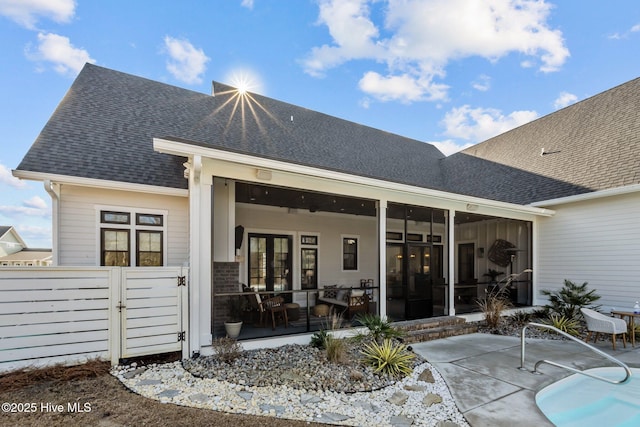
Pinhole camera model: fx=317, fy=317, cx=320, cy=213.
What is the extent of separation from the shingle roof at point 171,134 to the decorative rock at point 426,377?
151 inches

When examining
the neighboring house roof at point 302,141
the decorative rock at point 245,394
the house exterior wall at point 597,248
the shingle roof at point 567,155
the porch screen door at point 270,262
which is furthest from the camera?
the porch screen door at point 270,262

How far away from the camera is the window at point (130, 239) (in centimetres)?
693

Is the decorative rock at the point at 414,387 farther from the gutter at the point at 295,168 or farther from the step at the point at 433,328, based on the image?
the gutter at the point at 295,168

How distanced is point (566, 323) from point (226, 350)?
7983 mm

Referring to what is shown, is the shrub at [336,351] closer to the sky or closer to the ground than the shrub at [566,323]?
closer to the sky

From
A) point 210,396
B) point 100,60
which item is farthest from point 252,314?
point 100,60

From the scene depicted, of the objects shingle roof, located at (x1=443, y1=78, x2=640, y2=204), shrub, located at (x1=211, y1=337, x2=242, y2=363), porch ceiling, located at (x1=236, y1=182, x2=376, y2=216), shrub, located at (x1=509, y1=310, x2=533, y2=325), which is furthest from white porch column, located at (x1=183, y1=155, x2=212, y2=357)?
shingle roof, located at (x1=443, y1=78, x2=640, y2=204)

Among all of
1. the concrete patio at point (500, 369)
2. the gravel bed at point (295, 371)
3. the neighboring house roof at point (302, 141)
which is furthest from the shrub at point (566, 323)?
the gravel bed at point (295, 371)

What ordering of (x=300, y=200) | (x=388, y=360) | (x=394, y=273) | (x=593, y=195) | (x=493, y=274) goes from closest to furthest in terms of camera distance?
(x=388, y=360), (x=593, y=195), (x=300, y=200), (x=394, y=273), (x=493, y=274)

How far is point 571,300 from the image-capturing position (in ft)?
27.1

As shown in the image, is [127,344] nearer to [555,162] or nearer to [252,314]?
[252,314]

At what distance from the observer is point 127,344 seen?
15.0 ft

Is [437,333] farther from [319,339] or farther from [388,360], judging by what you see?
[319,339]

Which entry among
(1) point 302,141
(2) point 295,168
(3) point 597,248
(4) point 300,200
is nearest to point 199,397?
(2) point 295,168
